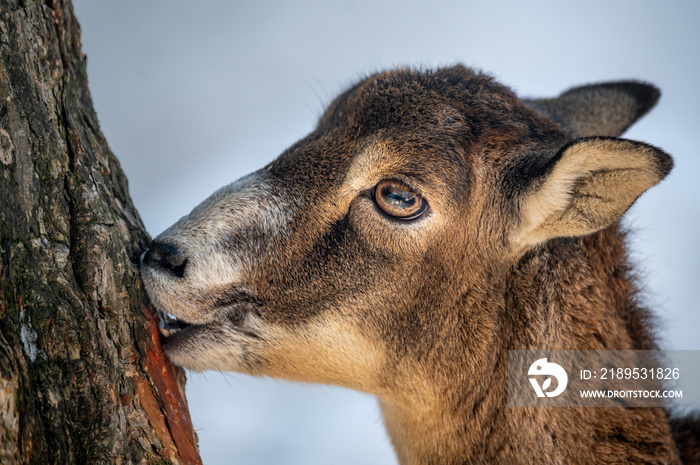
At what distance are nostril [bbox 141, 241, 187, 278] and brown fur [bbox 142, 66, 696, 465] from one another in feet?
0.25

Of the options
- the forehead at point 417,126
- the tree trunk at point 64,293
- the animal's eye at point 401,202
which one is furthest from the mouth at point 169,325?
the animal's eye at point 401,202

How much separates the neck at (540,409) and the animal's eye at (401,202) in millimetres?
697

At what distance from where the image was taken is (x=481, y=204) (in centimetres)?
321

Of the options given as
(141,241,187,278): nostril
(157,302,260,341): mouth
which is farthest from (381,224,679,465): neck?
(141,241,187,278): nostril

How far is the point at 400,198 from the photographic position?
10.2ft

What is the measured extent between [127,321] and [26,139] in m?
0.89

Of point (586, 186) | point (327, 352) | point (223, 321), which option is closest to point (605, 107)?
point (586, 186)

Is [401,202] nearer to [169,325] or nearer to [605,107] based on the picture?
[169,325]

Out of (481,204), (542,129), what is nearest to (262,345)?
(481,204)

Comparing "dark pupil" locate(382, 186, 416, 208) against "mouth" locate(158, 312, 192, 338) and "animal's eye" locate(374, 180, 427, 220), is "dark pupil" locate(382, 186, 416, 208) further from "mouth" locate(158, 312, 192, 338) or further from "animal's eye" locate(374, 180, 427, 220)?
"mouth" locate(158, 312, 192, 338)

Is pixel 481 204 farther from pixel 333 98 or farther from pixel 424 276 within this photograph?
pixel 333 98

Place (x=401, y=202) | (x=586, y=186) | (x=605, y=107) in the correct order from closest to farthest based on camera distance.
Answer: (x=586, y=186) < (x=401, y=202) < (x=605, y=107)

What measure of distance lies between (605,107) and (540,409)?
100 inches

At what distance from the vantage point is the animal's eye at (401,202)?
310cm
